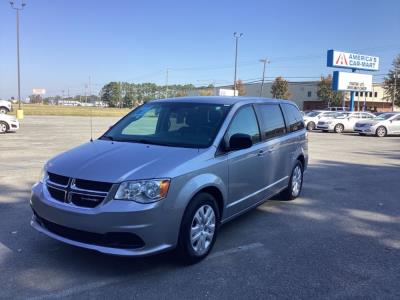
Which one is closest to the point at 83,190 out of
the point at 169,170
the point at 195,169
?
the point at 169,170

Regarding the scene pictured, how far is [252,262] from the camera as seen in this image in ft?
14.7

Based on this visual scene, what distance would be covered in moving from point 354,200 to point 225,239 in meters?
3.39

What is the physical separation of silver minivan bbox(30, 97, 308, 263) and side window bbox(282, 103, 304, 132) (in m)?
0.99

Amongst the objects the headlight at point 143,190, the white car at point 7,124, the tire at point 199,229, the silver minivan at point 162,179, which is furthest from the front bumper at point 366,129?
the headlight at point 143,190

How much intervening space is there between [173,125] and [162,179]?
147 cm

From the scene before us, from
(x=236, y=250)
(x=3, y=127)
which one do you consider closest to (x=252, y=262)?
(x=236, y=250)

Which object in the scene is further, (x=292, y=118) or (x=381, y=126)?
(x=381, y=126)

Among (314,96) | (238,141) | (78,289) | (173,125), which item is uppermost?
(314,96)

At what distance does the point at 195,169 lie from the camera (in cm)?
428

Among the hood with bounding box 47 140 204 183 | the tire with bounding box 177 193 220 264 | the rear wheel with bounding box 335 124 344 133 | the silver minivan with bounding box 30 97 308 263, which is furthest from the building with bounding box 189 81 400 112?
the hood with bounding box 47 140 204 183

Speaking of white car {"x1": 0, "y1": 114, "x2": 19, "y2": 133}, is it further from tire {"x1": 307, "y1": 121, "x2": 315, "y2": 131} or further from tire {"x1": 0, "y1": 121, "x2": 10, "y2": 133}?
tire {"x1": 307, "y1": 121, "x2": 315, "y2": 131}

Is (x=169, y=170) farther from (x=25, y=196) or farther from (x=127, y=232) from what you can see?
(x=25, y=196)

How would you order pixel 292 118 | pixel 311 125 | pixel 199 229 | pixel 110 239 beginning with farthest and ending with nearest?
1. pixel 311 125
2. pixel 292 118
3. pixel 199 229
4. pixel 110 239

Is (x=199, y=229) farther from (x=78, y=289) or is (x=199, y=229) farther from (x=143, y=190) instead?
(x=78, y=289)
